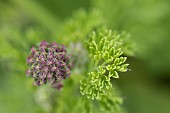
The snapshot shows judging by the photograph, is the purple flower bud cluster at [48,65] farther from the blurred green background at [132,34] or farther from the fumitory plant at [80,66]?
the blurred green background at [132,34]

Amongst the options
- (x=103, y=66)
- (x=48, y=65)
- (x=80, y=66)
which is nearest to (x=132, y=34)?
(x=80, y=66)

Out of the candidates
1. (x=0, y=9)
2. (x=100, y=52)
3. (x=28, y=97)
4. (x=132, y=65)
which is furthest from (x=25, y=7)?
(x=100, y=52)

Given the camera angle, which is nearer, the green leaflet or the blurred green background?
the green leaflet

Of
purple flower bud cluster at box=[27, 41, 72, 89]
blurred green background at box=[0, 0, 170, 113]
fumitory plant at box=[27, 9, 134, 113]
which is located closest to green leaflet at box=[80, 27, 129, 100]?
fumitory plant at box=[27, 9, 134, 113]

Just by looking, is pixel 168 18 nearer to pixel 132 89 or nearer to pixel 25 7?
pixel 132 89

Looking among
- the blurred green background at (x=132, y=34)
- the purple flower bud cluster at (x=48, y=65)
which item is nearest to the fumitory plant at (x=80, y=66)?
the purple flower bud cluster at (x=48, y=65)

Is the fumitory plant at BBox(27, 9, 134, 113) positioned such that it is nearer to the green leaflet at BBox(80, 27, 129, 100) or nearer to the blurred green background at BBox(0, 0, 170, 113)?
the green leaflet at BBox(80, 27, 129, 100)
